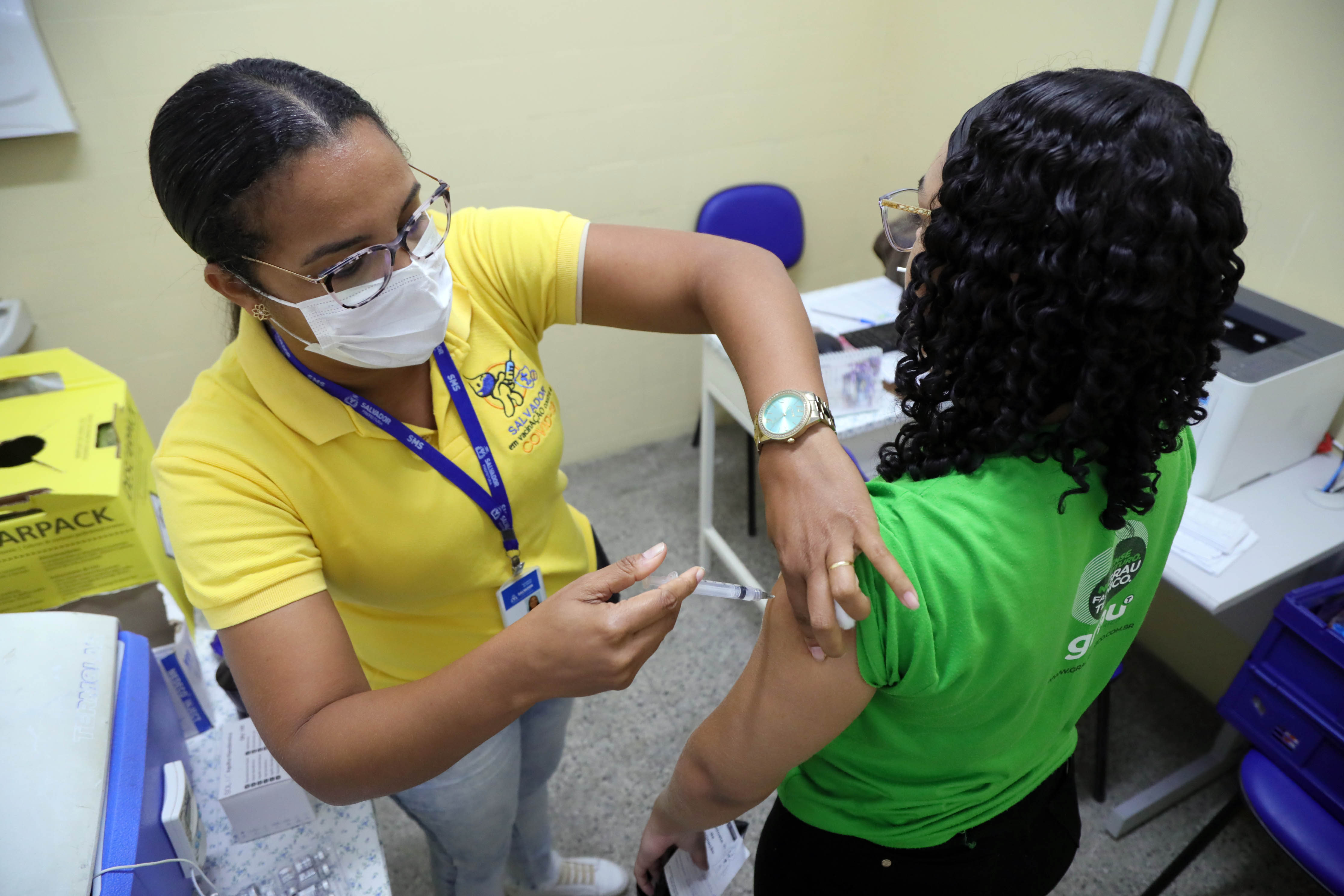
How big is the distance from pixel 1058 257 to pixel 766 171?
234 centimetres

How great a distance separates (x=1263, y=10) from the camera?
174 centimetres

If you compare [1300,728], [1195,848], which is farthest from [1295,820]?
[1195,848]

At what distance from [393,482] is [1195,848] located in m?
1.76

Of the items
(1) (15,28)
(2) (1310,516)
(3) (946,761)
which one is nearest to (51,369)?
(1) (15,28)

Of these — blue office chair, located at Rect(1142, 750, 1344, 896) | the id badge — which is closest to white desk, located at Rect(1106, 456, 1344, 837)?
blue office chair, located at Rect(1142, 750, 1344, 896)

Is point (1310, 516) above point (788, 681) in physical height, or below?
below

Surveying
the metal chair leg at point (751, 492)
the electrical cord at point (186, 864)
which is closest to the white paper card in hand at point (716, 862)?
the electrical cord at point (186, 864)

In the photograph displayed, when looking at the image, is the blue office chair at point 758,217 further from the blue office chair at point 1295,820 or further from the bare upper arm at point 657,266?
the blue office chair at point 1295,820

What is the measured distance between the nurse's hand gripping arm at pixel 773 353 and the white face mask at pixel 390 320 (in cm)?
23

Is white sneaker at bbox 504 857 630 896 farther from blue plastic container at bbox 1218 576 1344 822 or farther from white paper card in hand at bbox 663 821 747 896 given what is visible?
blue plastic container at bbox 1218 576 1344 822

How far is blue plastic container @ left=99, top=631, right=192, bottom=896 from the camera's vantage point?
0.81 m

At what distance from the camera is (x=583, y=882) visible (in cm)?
175

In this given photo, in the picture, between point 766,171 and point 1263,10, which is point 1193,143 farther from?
point 766,171

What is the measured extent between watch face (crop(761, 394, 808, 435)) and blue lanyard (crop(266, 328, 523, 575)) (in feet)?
1.24
